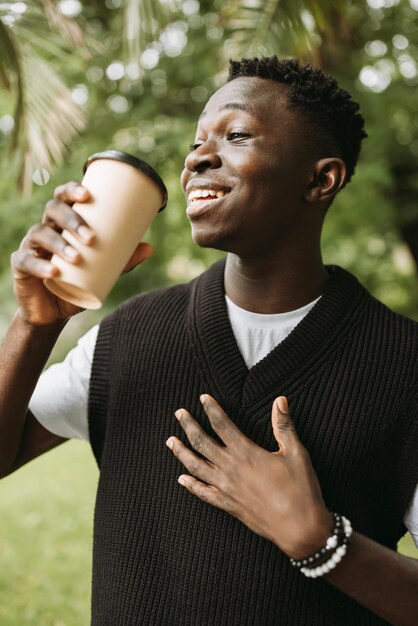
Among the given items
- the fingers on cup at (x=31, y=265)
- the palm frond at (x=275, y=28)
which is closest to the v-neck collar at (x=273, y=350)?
the fingers on cup at (x=31, y=265)

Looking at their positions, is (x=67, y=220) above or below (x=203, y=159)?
below

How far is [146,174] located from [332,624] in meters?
Answer: 1.20

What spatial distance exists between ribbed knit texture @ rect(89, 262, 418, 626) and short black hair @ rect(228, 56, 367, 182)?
1.50 feet

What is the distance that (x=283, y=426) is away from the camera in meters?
1.61

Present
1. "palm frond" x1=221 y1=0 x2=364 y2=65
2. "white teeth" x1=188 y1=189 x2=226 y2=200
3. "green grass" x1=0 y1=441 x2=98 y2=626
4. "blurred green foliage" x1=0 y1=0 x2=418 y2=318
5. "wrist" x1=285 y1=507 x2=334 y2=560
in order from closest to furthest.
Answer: "wrist" x1=285 y1=507 x2=334 y2=560 → "white teeth" x1=188 y1=189 x2=226 y2=200 → "palm frond" x1=221 y1=0 x2=364 y2=65 → "green grass" x1=0 y1=441 x2=98 y2=626 → "blurred green foliage" x1=0 y1=0 x2=418 y2=318

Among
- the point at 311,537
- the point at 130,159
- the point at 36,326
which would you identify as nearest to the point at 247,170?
the point at 130,159

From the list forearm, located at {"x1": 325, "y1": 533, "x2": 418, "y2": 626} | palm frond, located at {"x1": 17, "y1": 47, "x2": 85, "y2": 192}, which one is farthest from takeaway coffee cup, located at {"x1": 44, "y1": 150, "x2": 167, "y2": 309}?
palm frond, located at {"x1": 17, "y1": 47, "x2": 85, "y2": 192}

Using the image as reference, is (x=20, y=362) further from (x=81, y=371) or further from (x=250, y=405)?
(x=250, y=405)

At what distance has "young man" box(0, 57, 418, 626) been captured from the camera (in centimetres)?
154

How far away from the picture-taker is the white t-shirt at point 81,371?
1858 mm

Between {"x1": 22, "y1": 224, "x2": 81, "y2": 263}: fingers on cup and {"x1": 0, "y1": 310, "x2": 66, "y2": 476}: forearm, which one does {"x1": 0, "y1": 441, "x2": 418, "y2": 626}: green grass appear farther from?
{"x1": 22, "y1": 224, "x2": 81, "y2": 263}: fingers on cup

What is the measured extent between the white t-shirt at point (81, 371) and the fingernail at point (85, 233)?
2.32ft

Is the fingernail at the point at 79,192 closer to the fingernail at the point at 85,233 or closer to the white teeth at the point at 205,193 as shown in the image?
the fingernail at the point at 85,233

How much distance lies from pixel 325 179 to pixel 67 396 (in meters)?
0.98
